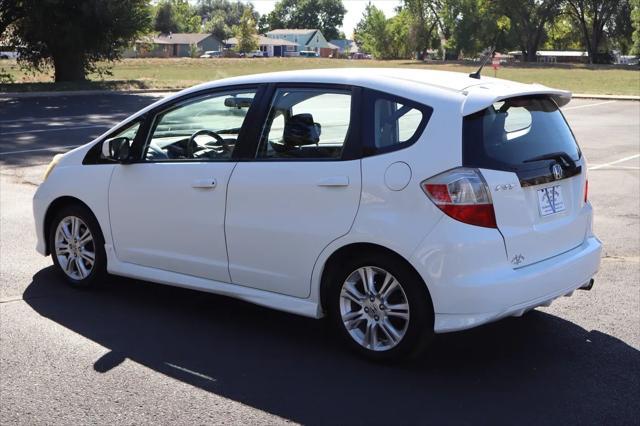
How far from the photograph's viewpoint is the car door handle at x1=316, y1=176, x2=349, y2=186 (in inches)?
187

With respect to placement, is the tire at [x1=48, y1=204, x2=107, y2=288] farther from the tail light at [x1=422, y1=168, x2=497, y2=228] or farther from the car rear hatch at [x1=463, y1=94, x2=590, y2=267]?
the car rear hatch at [x1=463, y1=94, x2=590, y2=267]

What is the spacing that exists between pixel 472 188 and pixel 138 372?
7.01 ft

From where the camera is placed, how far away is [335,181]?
15.7ft

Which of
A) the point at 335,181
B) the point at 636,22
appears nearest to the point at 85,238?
the point at 335,181

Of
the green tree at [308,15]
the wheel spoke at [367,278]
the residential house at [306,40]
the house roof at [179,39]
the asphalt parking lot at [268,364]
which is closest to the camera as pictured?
the asphalt parking lot at [268,364]

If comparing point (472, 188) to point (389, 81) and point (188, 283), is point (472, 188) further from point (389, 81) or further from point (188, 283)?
point (188, 283)

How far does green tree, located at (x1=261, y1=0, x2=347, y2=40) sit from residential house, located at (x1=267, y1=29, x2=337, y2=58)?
839 inches

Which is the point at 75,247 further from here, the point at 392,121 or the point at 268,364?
the point at 392,121

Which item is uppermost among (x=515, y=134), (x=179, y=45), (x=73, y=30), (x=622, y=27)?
(x=622, y=27)

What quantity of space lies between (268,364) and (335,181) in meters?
1.14

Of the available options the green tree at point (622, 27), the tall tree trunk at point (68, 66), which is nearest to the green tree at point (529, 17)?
the green tree at point (622, 27)

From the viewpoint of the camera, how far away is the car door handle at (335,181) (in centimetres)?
475

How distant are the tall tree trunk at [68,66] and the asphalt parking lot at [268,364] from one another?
3016 centimetres

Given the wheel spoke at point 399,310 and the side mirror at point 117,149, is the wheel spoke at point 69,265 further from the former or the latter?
the wheel spoke at point 399,310
